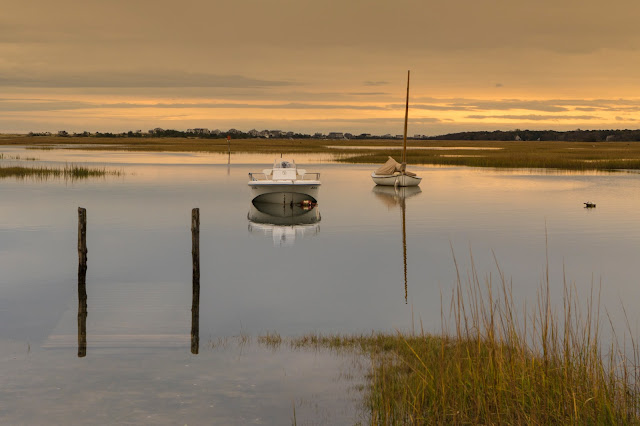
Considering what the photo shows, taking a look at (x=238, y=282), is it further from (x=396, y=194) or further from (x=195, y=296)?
(x=396, y=194)

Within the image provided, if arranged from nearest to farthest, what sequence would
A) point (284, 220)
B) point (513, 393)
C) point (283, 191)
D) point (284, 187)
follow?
point (513, 393) < point (284, 220) < point (284, 187) < point (283, 191)

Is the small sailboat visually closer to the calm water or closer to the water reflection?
the water reflection

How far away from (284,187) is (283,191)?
0.41m

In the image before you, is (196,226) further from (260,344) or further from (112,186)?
(112,186)

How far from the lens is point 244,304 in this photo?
17938 mm

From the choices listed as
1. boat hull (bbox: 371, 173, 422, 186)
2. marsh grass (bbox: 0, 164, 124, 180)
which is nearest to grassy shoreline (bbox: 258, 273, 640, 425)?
boat hull (bbox: 371, 173, 422, 186)

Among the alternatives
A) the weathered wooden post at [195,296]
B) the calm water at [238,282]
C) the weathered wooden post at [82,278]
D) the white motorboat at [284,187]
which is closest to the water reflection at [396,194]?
the calm water at [238,282]

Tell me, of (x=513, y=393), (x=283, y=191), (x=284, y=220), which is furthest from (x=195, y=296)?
(x=283, y=191)

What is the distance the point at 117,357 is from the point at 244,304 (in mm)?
5615

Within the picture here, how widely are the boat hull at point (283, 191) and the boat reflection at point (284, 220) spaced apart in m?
0.42

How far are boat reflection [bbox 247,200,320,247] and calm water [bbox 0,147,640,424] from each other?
0.24 m

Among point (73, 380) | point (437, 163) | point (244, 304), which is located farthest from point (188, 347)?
point (437, 163)

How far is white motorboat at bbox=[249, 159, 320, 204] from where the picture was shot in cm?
3803

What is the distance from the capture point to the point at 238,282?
824 inches
